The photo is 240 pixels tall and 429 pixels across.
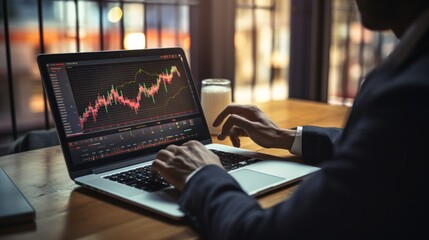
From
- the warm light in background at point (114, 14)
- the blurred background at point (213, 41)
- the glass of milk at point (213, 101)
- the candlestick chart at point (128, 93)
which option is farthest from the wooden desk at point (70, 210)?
the warm light in background at point (114, 14)

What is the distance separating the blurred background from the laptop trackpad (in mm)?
1030

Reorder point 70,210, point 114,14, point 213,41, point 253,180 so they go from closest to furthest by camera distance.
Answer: point 70,210 < point 253,180 < point 114,14 < point 213,41

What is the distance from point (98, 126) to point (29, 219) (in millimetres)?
348

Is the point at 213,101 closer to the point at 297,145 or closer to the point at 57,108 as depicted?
the point at 297,145

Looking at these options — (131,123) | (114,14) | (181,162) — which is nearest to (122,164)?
A: (131,123)

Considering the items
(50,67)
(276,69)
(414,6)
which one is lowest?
(276,69)

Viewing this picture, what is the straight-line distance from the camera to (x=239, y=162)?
1.25m

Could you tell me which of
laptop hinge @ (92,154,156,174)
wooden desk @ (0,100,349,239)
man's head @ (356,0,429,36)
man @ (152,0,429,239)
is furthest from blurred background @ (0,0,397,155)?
man @ (152,0,429,239)

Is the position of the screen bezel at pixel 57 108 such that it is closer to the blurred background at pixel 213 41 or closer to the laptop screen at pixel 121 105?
the laptop screen at pixel 121 105

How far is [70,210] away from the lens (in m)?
0.98

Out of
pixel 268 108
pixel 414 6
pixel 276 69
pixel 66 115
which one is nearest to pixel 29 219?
pixel 66 115

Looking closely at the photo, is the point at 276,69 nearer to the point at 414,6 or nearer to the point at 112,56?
the point at 112,56

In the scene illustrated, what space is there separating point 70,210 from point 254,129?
58 centimetres

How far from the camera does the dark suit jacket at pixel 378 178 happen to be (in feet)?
2.30
